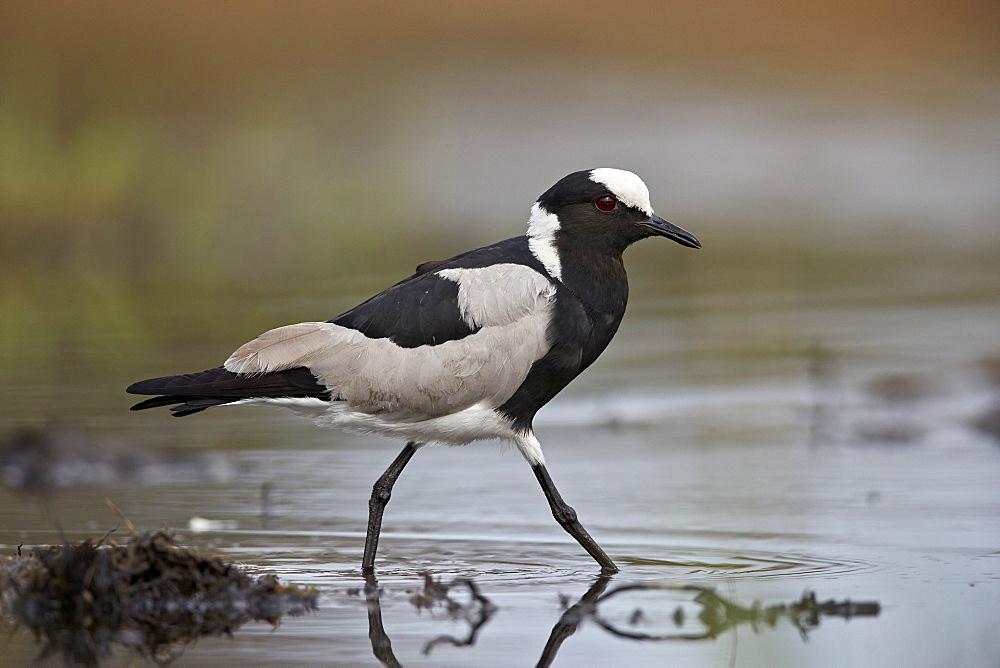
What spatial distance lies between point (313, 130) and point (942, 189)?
6594mm

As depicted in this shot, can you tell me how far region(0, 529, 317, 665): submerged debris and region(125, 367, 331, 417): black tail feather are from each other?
3.08 feet

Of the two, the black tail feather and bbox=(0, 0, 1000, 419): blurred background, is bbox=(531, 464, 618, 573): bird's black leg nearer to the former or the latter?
the black tail feather

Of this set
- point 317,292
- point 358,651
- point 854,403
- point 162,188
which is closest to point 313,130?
point 162,188

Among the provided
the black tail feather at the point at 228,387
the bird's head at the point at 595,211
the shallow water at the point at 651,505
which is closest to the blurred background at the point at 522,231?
the shallow water at the point at 651,505

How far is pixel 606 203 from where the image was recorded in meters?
6.59

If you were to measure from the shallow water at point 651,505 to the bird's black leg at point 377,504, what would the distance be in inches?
3.2

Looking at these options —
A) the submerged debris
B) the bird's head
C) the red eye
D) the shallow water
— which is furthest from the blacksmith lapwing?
the submerged debris

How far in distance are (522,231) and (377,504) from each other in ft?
27.7

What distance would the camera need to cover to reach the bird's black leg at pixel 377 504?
610cm

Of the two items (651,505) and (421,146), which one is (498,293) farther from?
(421,146)

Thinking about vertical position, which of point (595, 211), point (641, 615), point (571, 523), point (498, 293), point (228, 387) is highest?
point (595, 211)

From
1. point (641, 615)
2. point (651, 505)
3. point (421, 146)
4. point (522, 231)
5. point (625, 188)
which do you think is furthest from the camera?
point (421, 146)

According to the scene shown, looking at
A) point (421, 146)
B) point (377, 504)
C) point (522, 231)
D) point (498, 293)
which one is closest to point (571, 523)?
point (377, 504)

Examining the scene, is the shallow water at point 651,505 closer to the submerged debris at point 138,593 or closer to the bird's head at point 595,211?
the submerged debris at point 138,593
